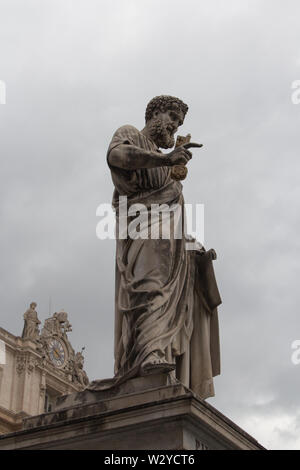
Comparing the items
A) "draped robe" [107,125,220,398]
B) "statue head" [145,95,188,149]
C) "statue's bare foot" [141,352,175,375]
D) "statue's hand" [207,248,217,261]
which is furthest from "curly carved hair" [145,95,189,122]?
"statue's bare foot" [141,352,175,375]

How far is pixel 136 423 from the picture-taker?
6.55m

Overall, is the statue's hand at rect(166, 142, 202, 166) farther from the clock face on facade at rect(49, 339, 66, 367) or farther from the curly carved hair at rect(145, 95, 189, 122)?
Answer: the clock face on facade at rect(49, 339, 66, 367)

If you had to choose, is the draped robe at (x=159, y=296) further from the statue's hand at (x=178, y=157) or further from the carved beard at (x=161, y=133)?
the statue's hand at (x=178, y=157)

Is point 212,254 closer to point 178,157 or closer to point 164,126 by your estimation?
point 178,157

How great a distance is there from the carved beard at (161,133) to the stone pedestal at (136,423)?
3048mm

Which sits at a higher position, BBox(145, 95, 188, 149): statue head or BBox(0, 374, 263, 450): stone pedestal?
BBox(145, 95, 188, 149): statue head

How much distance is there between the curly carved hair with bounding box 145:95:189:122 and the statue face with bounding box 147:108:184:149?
42mm

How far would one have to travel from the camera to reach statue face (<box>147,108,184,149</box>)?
905cm

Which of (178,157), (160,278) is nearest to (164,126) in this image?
(178,157)

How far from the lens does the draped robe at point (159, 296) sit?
7.64 meters

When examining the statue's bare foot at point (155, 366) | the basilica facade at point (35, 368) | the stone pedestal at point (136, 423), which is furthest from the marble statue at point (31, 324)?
the statue's bare foot at point (155, 366)

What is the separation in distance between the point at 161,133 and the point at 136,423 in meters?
3.68

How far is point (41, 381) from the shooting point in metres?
44.3
